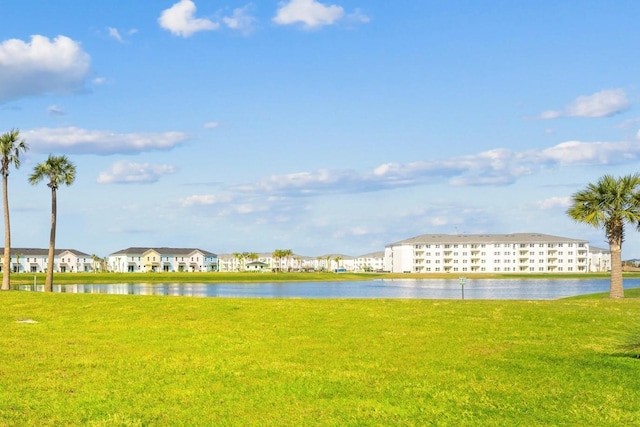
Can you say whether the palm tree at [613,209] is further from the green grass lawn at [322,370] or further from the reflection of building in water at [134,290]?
the reflection of building in water at [134,290]

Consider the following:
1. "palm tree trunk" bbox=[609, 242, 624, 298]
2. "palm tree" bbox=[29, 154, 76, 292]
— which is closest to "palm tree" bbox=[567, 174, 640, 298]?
"palm tree trunk" bbox=[609, 242, 624, 298]

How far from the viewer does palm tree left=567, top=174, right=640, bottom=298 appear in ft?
125

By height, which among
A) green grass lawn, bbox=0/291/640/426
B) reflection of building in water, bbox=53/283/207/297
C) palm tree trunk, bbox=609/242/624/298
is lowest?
reflection of building in water, bbox=53/283/207/297

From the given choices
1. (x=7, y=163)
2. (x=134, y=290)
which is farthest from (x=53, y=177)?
(x=134, y=290)

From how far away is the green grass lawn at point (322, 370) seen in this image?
9898 millimetres

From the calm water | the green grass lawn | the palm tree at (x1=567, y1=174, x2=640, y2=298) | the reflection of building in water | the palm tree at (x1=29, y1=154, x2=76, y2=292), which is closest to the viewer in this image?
the green grass lawn

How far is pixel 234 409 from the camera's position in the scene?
1020 cm

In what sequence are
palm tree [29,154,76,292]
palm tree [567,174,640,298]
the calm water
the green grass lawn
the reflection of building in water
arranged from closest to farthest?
the green grass lawn < palm tree [567,174,640,298] < palm tree [29,154,76,292] < the calm water < the reflection of building in water

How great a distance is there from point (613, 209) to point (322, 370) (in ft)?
103

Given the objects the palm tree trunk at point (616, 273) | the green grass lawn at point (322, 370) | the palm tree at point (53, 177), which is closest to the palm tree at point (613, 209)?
the palm tree trunk at point (616, 273)

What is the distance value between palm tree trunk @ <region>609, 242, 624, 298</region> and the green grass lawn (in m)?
15.3

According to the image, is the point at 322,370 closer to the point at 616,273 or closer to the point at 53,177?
the point at 616,273

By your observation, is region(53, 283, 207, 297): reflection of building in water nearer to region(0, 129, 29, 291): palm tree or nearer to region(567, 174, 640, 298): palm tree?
region(0, 129, 29, 291): palm tree

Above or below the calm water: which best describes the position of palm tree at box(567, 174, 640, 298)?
above
